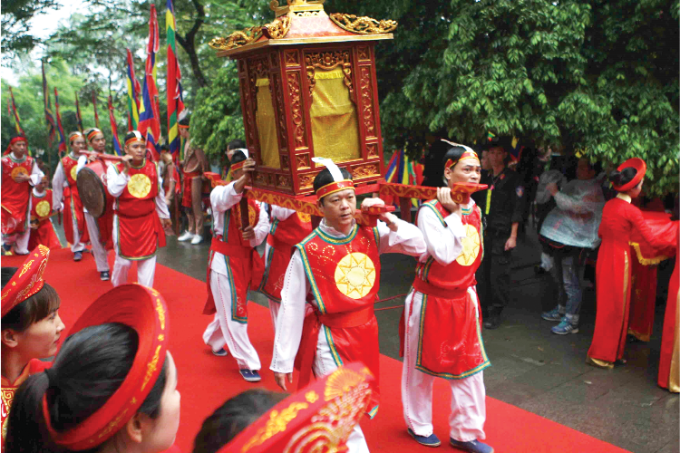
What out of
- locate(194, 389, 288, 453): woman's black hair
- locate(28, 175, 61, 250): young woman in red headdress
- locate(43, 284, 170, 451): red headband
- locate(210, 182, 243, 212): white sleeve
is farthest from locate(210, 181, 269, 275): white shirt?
locate(28, 175, 61, 250): young woman in red headdress

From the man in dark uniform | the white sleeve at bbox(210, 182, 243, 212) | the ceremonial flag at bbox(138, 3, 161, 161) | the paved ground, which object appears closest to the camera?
the paved ground

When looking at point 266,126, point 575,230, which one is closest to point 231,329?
point 266,126

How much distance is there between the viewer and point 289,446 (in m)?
0.96

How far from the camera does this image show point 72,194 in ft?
27.9

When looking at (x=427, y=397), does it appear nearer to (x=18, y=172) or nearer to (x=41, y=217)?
(x=18, y=172)

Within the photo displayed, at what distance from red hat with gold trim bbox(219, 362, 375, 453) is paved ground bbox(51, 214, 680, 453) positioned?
3099 mm

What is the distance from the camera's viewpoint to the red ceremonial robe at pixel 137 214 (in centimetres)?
592

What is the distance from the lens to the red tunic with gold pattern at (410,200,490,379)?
3291 mm

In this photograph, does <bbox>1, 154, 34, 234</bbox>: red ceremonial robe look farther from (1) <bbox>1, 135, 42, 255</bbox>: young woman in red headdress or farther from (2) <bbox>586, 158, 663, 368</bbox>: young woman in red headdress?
(2) <bbox>586, 158, 663, 368</bbox>: young woman in red headdress

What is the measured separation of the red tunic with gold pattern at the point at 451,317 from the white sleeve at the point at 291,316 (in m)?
0.82

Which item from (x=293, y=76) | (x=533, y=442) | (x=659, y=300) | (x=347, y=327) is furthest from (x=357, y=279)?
(x=659, y=300)

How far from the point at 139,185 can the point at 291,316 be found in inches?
145

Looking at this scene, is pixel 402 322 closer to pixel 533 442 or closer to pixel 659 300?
pixel 533 442

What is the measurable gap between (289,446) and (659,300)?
21.2 feet
